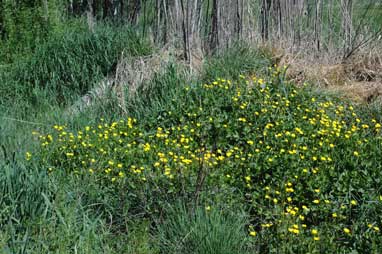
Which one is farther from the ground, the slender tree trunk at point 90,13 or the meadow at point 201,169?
the slender tree trunk at point 90,13

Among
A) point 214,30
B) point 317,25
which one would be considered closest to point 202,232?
point 214,30

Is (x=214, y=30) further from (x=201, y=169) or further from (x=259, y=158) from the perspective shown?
(x=201, y=169)

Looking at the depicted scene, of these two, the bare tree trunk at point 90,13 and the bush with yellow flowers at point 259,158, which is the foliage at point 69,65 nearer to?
the bare tree trunk at point 90,13

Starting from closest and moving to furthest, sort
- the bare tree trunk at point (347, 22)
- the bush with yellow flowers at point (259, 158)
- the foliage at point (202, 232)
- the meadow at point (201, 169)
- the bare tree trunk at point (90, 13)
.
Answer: the foliage at point (202, 232)
the meadow at point (201, 169)
the bush with yellow flowers at point (259, 158)
the bare tree trunk at point (347, 22)
the bare tree trunk at point (90, 13)

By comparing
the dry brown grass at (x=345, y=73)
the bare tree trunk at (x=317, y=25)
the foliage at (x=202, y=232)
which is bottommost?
the foliage at (x=202, y=232)

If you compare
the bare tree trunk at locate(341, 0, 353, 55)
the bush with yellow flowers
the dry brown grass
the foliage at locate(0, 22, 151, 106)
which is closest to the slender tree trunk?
the foliage at locate(0, 22, 151, 106)

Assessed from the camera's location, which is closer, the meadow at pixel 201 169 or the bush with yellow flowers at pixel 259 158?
the meadow at pixel 201 169

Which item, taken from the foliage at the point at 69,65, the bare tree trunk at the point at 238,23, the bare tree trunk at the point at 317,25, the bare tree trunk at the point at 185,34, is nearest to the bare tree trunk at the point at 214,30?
the bare tree trunk at the point at 238,23

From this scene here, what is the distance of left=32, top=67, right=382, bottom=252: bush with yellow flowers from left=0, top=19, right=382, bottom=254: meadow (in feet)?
0.04

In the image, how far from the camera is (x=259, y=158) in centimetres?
482

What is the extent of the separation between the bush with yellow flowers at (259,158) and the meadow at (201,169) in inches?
0.5

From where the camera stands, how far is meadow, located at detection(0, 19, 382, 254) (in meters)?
3.96

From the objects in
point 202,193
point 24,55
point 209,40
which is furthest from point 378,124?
point 24,55

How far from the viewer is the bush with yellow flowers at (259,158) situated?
13.9ft
